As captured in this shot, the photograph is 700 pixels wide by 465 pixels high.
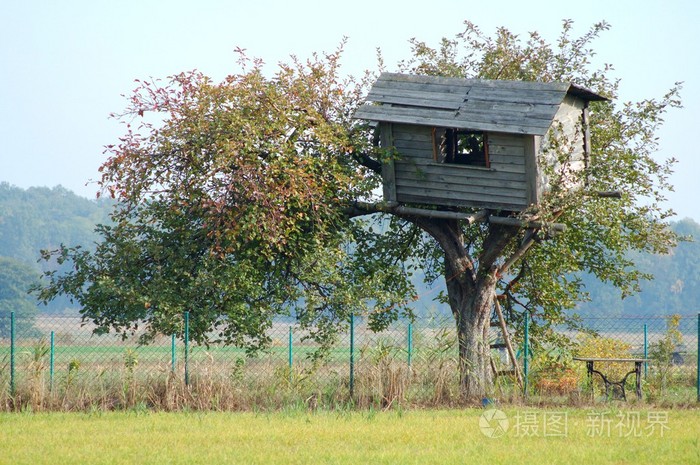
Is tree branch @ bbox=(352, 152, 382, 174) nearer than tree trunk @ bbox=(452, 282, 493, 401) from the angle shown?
No

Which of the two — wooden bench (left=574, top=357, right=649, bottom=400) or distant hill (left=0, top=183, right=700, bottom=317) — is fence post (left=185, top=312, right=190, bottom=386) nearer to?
wooden bench (left=574, top=357, right=649, bottom=400)

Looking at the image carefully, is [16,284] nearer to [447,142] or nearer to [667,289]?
[667,289]

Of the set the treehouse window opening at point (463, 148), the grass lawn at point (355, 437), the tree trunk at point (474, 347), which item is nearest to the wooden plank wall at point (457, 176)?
the treehouse window opening at point (463, 148)

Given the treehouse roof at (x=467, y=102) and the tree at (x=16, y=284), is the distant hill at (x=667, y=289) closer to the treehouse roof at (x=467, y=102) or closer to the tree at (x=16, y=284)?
the tree at (x=16, y=284)

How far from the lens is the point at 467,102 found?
17016 millimetres

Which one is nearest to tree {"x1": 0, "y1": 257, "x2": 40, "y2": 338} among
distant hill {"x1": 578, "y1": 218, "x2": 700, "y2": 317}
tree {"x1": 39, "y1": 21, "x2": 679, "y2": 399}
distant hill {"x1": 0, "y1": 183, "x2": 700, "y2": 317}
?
distant hill {"x1": 0, "y1": 183, "x2": 700, "y2": 317}

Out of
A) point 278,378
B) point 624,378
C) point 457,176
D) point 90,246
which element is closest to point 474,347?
point 624,378

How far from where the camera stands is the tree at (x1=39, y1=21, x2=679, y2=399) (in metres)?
16.6

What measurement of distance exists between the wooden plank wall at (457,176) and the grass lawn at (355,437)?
3.81 meters

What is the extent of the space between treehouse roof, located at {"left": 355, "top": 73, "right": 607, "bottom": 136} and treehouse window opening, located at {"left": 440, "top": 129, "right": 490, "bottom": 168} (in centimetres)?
54

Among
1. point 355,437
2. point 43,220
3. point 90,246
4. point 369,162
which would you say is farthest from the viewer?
point 43,220

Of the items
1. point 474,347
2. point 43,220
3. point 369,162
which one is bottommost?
point 474,347

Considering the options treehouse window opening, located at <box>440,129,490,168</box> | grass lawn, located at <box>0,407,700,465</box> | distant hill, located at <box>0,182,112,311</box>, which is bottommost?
grass lawn, located at <box>0,407,700,465</box>

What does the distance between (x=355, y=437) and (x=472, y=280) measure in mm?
6390
